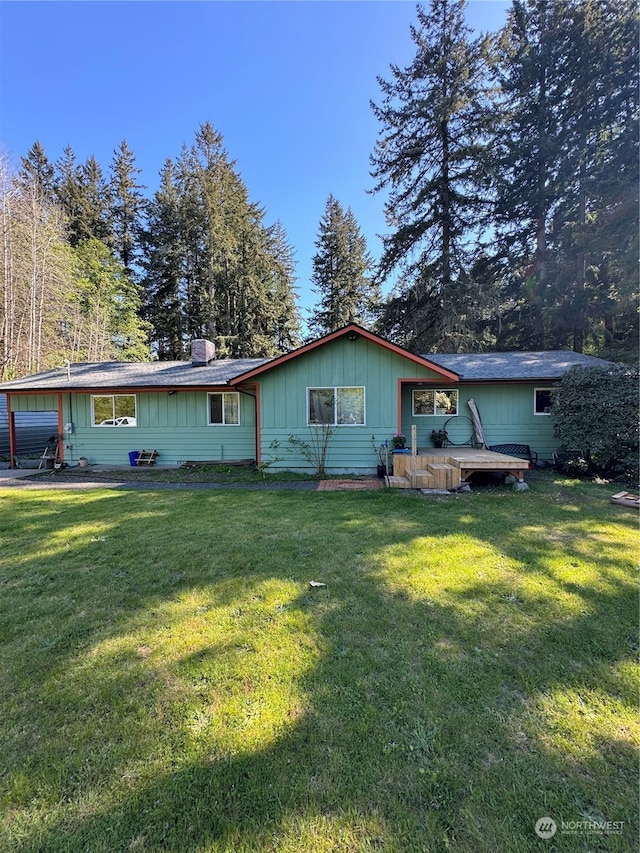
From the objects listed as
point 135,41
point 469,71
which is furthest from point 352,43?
point 469,71

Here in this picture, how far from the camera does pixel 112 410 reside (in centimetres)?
1095

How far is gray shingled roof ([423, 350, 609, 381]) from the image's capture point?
10.1 meters

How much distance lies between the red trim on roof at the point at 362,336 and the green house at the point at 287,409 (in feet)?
0.28

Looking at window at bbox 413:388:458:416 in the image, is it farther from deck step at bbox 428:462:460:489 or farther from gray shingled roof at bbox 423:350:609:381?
deck step at bbox 428:462:460:489

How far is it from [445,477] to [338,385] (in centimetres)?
345

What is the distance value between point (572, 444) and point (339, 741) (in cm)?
909

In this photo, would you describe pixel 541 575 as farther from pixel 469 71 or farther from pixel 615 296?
pixel 469 71

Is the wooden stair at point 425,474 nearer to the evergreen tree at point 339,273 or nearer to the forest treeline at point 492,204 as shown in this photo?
the forest treeline at point 492,204

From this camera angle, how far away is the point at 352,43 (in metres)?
9.65

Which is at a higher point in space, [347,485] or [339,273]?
[339,273]

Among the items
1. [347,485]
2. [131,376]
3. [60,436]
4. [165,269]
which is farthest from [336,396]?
[165,269]

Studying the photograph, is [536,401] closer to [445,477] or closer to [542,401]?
[542,401]

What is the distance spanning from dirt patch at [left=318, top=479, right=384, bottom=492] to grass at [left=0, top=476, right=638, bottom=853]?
3.20 meters

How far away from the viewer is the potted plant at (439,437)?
34.6 ft
